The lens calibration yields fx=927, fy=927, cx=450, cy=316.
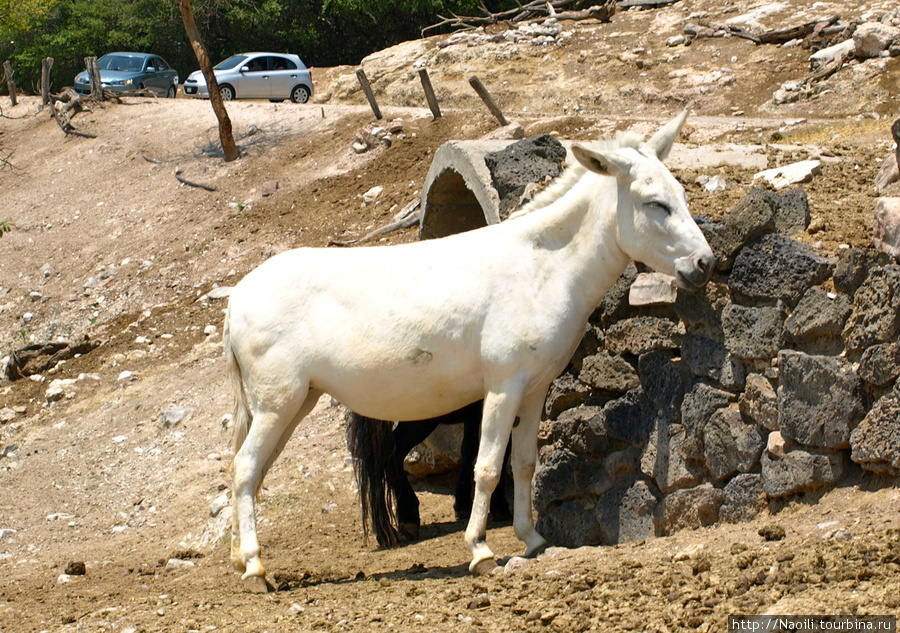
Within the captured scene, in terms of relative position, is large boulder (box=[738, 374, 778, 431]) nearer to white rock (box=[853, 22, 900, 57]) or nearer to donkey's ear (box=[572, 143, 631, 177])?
donkey's ear (box=[572, 143, 631, 177])

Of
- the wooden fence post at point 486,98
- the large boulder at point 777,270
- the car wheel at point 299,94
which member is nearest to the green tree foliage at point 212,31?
Answer: the car wheel at point 299,94

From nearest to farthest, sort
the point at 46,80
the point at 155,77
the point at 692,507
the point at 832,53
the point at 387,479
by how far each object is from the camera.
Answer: the point at 692,507 < the point at 387,479 < the point at 832,53 < the point at 46,80 < the point at 155,77

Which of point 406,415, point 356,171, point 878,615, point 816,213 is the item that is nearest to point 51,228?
point 356,171

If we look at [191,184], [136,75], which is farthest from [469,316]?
[136,75]

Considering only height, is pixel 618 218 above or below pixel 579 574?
above

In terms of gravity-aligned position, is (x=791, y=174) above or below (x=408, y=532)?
above

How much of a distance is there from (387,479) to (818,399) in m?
3.08

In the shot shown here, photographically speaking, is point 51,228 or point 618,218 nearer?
point 618,218

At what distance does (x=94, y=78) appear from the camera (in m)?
23.9

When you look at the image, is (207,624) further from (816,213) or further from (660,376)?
(816,213)

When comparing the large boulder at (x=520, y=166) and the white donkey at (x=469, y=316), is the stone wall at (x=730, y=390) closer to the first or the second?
the white donkey at (x=469, y=316)

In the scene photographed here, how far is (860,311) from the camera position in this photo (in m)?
4.14

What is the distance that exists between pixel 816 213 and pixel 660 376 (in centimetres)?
129

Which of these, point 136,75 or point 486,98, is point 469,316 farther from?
point 136,75
